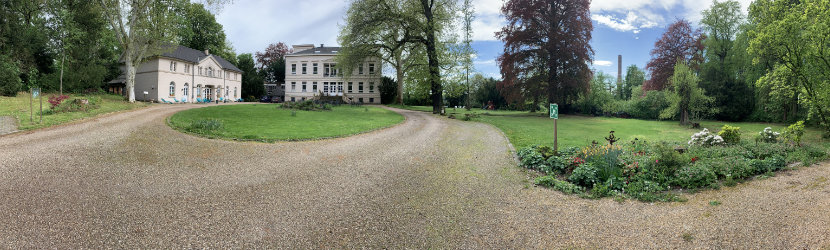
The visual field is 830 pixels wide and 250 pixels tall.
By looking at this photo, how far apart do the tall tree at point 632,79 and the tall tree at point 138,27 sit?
57.9 m

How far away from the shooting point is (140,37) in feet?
98.4

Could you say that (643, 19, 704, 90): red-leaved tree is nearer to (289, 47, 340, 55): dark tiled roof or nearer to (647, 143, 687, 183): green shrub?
(647, 143, 687, 183): green shrub

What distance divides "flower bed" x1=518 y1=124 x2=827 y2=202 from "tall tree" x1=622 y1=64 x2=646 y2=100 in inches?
2042

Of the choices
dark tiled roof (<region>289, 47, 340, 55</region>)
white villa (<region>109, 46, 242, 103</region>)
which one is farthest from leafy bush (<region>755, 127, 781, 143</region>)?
dark tiled roof (<region>289, 47, 340, 55</region>)

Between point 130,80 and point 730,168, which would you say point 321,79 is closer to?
point 130,80

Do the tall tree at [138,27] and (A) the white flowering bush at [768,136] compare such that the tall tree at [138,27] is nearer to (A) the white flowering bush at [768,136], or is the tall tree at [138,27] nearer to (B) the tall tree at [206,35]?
(B) the tall tree at [206,35]

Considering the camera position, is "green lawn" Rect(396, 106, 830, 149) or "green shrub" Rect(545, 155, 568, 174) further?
"green lawn" Rect(396, 106, 830, 149)

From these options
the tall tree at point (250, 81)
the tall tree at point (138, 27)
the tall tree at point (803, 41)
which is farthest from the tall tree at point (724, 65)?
the tall tree at point (250, 81)

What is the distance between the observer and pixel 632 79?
60.3 metres

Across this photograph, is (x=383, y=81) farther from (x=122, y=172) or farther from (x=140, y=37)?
(x=122, y=172)

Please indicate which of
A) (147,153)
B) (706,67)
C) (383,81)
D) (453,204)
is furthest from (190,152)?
(383,81)

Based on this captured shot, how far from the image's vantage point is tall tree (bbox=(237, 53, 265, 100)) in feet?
186

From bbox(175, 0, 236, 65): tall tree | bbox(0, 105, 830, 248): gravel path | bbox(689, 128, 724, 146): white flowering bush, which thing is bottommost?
bbox(0, 105, 830, 248): gravel path

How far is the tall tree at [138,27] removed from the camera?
94.9ft
